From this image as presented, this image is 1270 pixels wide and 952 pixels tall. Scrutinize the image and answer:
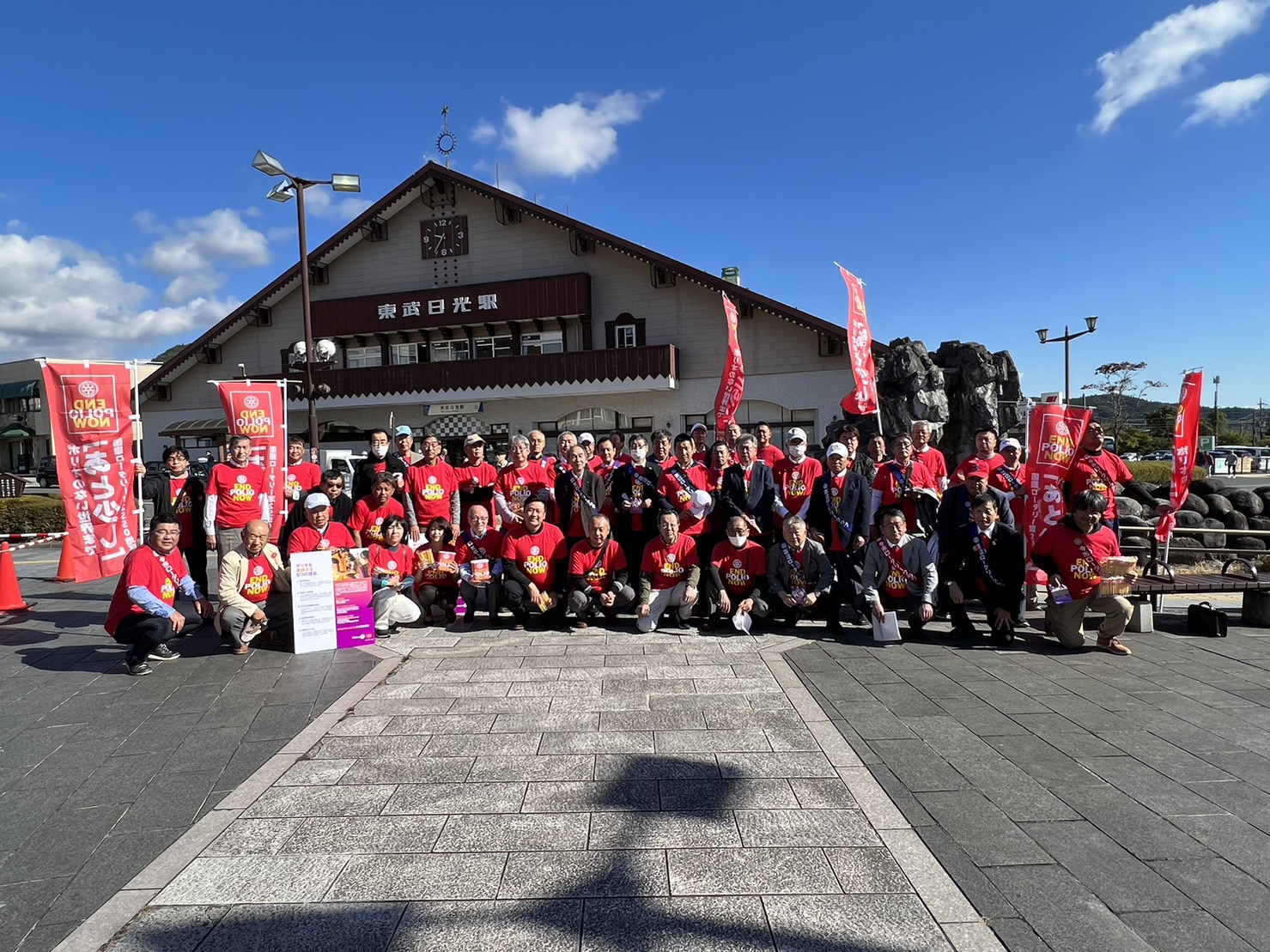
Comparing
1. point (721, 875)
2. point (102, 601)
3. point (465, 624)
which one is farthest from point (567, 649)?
point (102, 601)

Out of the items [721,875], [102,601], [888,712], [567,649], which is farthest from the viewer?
[102,601]

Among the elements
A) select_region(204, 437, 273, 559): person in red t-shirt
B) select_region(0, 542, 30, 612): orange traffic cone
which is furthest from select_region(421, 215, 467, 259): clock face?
select_region(204, 437, 273, 559): person in red t-shirt

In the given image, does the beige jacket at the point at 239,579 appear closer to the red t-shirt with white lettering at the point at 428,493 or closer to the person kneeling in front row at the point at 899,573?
the red t-shirt with white lettering at the point at 428,493

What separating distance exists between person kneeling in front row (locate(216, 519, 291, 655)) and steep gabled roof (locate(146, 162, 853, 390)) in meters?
17.8

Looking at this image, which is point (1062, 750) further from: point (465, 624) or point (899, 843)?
point (465, 624)

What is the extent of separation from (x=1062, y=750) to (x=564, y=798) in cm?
282

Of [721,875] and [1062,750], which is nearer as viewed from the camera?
[721,875]

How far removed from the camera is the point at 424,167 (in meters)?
25.0

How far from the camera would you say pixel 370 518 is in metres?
7.06

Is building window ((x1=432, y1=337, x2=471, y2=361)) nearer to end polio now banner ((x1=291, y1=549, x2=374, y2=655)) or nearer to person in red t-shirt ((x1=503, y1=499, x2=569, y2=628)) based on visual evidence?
person in red t-shirt ((x1=503, y1=499, x2=569, y2=628))

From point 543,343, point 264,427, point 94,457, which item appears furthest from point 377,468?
point 543,343

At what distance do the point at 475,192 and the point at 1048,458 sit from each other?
23.2 m

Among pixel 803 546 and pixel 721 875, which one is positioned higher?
pixel 803 546

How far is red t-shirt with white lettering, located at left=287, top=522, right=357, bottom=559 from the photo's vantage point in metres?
6.38
